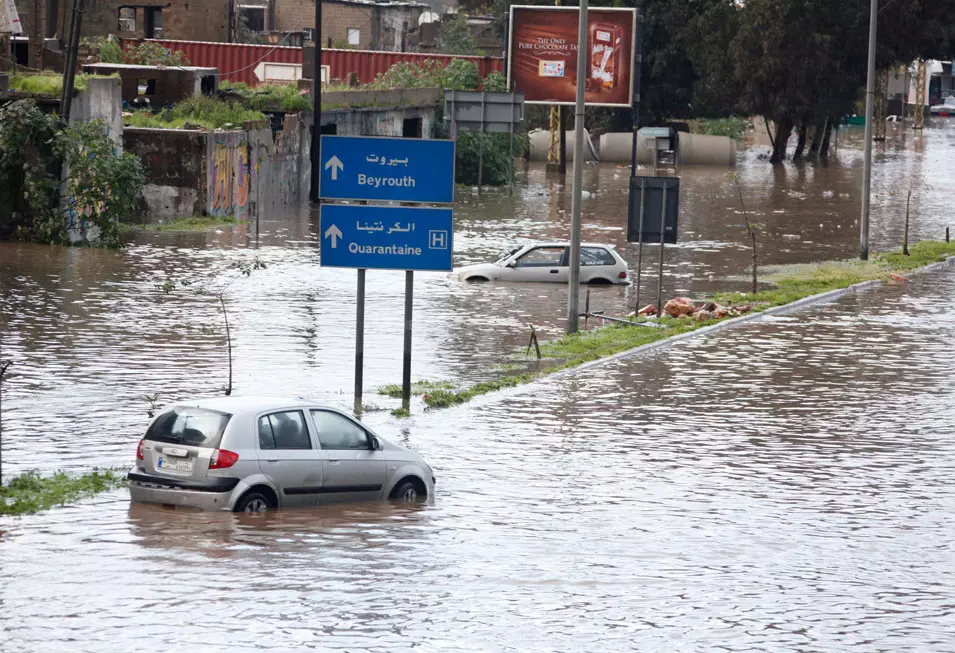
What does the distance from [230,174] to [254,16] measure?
187 ft

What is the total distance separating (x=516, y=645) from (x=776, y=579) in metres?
2.93

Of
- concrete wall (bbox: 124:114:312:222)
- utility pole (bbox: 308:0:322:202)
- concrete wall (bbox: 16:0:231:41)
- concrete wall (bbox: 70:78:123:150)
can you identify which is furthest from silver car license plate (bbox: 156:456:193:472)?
concrete wall (bbox: 16:0:231:41)

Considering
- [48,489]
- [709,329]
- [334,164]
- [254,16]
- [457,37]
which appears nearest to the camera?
[48,489]

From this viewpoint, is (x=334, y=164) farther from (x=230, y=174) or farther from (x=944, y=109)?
(x=944, y=109)

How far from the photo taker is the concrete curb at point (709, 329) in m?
21.1

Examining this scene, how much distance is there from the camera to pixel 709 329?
91.1 feet

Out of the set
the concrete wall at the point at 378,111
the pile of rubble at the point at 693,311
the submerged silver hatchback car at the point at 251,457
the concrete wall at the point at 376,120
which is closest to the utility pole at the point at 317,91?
the concrete wall at the point at 376,120

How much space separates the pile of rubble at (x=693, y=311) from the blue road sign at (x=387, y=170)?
A: 10479 millimetres

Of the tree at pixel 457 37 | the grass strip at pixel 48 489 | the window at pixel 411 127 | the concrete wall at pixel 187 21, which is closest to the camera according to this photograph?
the grass strip at pixel 48 489

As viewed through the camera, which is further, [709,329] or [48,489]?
[709,329]

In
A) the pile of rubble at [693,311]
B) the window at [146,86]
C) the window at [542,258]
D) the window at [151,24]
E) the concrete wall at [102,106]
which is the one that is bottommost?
the pile of rubble at [693,311]

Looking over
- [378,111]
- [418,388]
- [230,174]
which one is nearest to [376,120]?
[378,111]

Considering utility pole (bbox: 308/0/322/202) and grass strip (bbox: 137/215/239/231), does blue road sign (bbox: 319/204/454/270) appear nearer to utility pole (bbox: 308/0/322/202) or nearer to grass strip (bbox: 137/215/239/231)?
grass strip (bbox: 137/215/239/231)

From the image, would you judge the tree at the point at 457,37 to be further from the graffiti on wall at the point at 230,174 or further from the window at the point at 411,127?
the graffiti on wall at the point at 230,174
